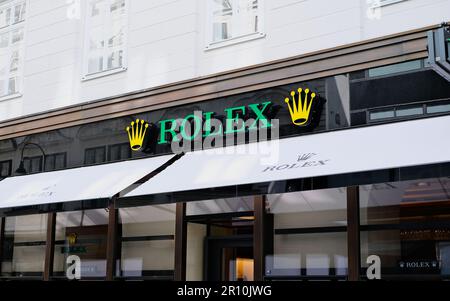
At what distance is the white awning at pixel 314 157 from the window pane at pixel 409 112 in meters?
0.14

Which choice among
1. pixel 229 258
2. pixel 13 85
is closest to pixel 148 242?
pixel 229 258

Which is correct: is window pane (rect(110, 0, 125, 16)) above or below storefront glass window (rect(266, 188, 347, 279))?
above

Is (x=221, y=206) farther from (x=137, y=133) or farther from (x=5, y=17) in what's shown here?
(x=5, y=17)

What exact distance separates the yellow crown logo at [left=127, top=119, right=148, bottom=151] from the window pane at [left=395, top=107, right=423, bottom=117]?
4.18 m

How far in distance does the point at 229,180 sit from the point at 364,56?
242 cm

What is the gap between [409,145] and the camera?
7.72 metres

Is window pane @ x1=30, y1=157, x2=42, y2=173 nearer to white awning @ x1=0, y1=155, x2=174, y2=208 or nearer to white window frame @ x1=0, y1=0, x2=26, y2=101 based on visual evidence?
white awning @ x1=0, y1=155, x2=174, y2=208

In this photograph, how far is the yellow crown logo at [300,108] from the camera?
9219mm

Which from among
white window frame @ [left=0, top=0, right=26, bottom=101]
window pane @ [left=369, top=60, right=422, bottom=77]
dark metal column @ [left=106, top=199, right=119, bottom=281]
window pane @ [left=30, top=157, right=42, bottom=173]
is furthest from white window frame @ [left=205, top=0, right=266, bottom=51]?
white window frame @ [left=0, top=0, right=26, bottom=101]

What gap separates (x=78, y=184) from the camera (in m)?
10.8

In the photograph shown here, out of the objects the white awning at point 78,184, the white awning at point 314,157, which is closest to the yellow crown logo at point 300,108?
the white awning at point 314,157

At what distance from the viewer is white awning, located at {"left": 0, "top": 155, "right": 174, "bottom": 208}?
1001 centimetres

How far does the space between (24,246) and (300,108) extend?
6478 millimetres

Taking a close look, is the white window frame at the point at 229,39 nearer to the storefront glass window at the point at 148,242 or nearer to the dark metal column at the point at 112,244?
the storefront glass window at the point at 148,242
